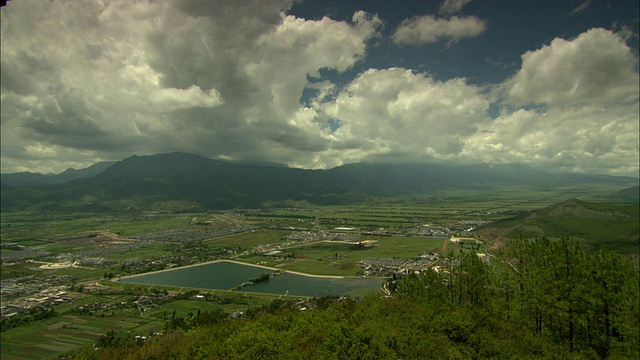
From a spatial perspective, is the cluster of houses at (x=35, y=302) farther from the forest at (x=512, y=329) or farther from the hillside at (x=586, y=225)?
the hillside at (x=586, y=225)

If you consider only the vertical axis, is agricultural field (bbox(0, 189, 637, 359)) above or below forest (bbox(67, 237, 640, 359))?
below

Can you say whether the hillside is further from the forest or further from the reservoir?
the forest

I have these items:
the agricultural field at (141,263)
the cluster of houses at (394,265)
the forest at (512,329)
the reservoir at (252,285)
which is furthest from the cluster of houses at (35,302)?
the cluster of houses at (394,265)

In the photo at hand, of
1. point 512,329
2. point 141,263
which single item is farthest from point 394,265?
point 141,263

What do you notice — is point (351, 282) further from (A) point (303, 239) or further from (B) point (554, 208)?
(B) point (554, 208)

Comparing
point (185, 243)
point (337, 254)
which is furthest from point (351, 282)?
point (185, 243)

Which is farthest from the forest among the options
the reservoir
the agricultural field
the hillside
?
the hillside
